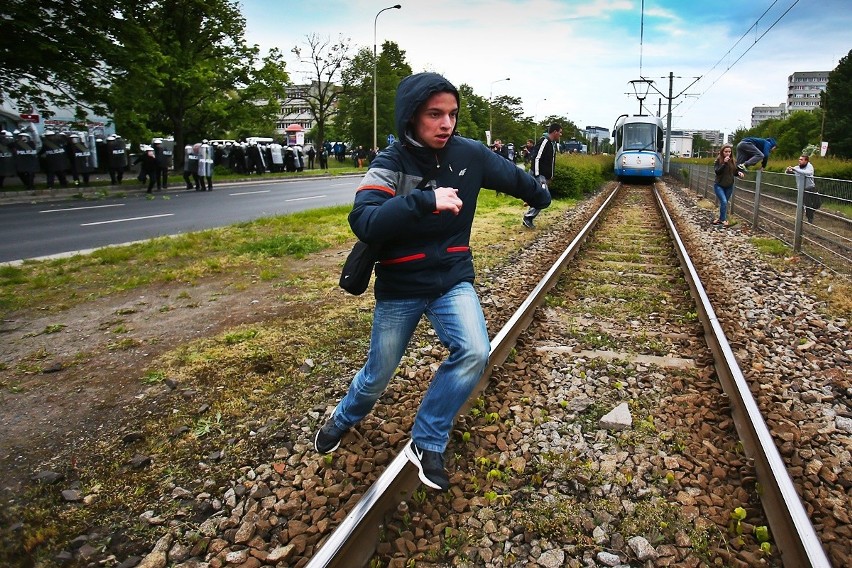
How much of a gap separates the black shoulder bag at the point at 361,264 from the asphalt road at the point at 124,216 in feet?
27.8

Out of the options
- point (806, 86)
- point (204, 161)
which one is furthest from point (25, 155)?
point (806, 86)

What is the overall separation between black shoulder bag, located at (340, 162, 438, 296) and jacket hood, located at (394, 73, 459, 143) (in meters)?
0.27

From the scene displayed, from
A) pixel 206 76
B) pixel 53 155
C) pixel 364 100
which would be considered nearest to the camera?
pixel 53 155

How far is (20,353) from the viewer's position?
516 centimetres

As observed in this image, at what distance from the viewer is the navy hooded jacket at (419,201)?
2.46 meters

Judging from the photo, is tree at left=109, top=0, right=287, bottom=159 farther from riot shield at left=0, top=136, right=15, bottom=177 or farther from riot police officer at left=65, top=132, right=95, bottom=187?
riot shield at left=0, top=136, right=15, bottom=177

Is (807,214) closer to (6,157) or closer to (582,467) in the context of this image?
(582,467)

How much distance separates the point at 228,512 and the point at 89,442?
123cm

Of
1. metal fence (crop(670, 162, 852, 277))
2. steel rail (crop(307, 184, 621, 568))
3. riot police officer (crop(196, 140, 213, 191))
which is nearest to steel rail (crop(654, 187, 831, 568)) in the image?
steel rail (crop(307, 184, 621, 568))

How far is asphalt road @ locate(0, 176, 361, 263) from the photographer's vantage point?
34.8 ft

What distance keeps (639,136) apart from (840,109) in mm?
49909

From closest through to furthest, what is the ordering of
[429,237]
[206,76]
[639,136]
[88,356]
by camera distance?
A: 1. [429,237]
2. [88,356]
3. [206,76]
4. [639,136]

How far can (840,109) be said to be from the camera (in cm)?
6412

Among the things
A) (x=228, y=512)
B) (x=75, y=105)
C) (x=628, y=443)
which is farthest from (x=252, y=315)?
(x=75, y=105)
